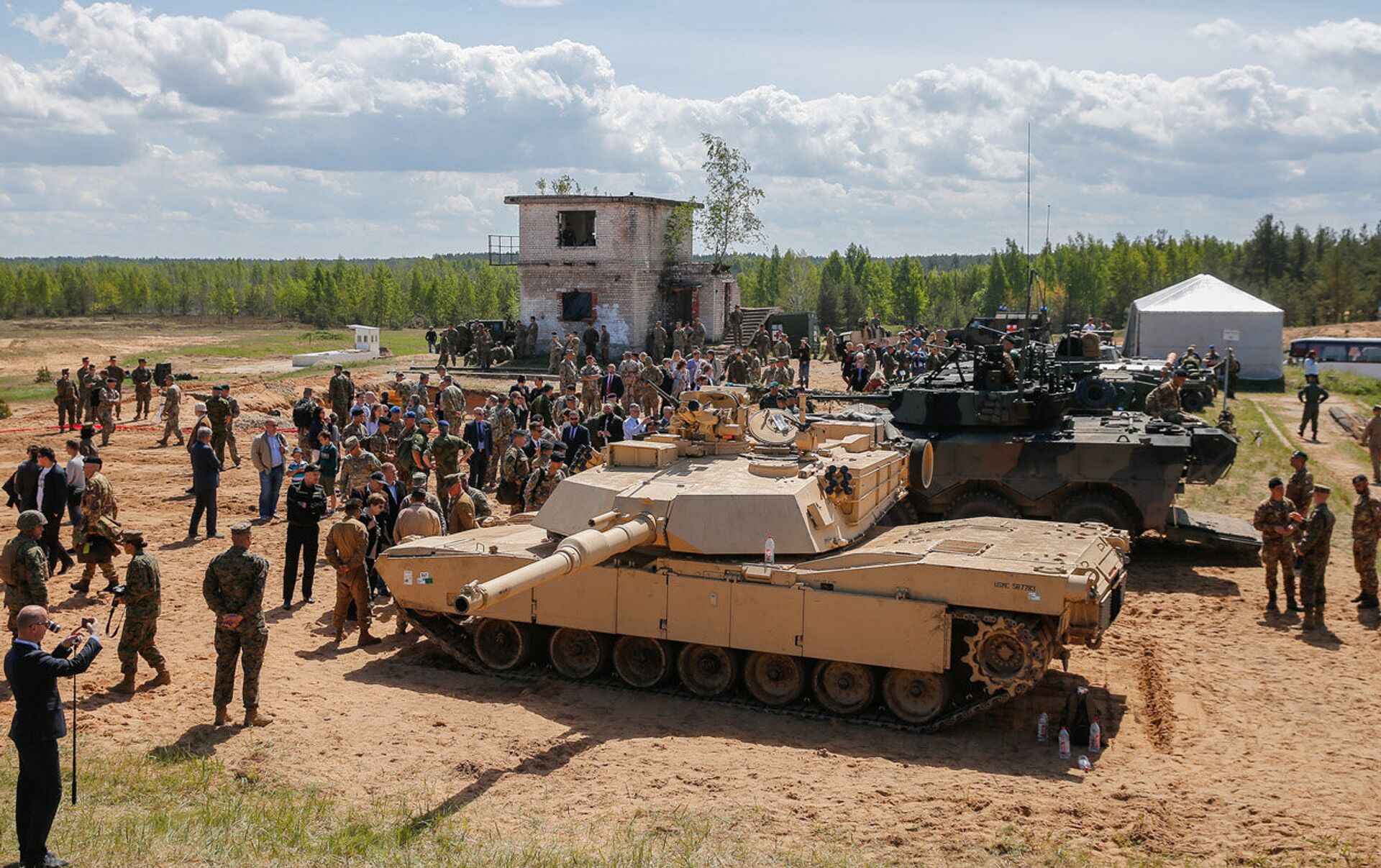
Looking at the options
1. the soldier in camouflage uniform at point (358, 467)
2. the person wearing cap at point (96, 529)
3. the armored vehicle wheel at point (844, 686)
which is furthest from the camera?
the soldier in camouflage uniform at point (358, 467)

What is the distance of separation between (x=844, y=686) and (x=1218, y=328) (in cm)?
3270

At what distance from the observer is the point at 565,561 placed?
1047 centimetres

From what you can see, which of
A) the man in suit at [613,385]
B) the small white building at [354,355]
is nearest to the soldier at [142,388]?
the small white building at [354,355]

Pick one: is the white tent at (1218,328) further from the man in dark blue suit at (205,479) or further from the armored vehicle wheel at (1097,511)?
the man in dark blue suit at (205,479)

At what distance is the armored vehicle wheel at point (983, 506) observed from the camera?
1778cm

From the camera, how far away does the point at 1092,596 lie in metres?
11.0

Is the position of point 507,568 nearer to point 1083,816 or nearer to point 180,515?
point 1083,816

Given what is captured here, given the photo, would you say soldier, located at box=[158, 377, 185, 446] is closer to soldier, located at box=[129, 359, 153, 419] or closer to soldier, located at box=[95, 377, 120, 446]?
soldier, located at box=[95, 377, 120, 446]

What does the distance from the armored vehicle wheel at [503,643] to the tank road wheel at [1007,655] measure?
4.44 m

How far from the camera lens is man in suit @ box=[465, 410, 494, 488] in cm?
2008

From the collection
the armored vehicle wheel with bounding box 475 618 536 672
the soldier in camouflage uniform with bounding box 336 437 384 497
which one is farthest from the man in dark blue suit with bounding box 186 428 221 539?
the armored vehicle wheel with bounding box 475 618 536 672

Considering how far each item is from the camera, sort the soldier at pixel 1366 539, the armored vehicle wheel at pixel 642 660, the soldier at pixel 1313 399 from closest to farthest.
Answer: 1. the armored vehicle wheel at pixel 642 660
2. the soldier at pixel 1366 539
3. the soldier at pixel 1313 399

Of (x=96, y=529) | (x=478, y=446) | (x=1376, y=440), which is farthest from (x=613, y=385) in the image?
(x=1376, y=440)

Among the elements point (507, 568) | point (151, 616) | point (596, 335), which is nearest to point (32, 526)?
point (151, 616)
